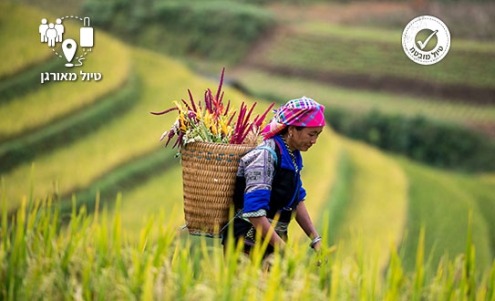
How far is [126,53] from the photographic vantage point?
13.9m

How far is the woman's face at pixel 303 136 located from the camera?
3.72 metres

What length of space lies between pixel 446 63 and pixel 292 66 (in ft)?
7.13

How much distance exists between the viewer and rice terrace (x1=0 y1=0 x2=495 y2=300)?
11070 millimetres

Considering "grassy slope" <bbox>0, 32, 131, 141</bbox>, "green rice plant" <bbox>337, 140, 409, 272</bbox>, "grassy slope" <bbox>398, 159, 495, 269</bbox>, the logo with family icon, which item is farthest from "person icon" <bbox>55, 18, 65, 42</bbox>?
"grassy slope" <bbox>398, 159, 495, 269</bbox>

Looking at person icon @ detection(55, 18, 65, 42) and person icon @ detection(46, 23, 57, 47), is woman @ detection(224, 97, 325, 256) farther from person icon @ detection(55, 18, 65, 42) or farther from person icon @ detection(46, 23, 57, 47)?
person icon @ detection(46, 23, 57, 47)

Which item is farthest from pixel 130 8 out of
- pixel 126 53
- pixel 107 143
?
pixel 107 143

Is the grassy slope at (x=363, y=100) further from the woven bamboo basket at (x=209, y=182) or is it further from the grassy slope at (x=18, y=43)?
the woven bamboo basket at (x=209, y=182)

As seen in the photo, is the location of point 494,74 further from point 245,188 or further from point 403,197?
point 245,188

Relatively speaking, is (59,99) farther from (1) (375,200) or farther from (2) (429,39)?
(2) (429,39)

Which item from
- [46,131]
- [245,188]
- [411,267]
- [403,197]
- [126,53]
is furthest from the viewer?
[126,53]

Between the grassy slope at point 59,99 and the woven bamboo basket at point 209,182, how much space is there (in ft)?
25.2


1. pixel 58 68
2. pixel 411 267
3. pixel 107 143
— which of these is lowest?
pixel 411 267

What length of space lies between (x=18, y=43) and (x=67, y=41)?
5.16 feet

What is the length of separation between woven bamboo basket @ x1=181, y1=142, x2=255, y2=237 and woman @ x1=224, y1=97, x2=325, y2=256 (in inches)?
1.8
